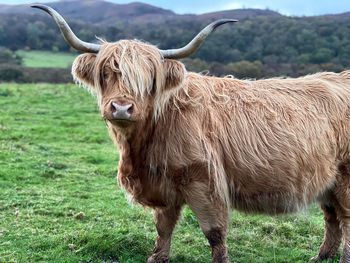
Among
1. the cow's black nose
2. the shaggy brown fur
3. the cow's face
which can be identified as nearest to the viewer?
the cow's black nose

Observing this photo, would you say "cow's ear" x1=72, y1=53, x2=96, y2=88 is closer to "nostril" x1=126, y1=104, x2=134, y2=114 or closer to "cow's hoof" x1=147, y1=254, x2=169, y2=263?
"nostril" x1=126, y1=104, x2=134, y2=114

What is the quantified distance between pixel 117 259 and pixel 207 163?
143cm

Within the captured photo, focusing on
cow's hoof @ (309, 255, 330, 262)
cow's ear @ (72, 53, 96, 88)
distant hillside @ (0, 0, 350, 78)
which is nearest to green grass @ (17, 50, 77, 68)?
distant hillside @ (0, 0, 350, 78)

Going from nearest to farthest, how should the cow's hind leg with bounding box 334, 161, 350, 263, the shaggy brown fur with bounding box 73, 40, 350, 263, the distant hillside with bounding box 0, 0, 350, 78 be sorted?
the shaggy brown fur with bounding box 73, 40, 350, 263, the cow's hind leg with bounding box 334, 161, 350, 263, the distant hillside with bounding box 0, 0, 350, 78

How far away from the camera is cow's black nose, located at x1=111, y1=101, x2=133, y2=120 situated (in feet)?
10.1

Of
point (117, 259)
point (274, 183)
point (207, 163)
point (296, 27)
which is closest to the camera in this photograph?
point (207, 163)

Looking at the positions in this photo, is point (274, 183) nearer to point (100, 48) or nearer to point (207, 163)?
point (207, 163)

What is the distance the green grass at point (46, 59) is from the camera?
35594 millimetres

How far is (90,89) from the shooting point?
3734mm

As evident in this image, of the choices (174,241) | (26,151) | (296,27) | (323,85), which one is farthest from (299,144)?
(296,27)

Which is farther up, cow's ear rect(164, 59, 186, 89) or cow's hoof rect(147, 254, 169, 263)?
cow's ear rect(164, 59, 186, 89)

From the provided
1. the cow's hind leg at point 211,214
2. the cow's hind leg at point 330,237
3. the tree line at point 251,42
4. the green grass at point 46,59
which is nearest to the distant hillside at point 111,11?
the tree line at point 251,42

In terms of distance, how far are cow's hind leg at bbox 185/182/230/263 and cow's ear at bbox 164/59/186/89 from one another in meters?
0.91

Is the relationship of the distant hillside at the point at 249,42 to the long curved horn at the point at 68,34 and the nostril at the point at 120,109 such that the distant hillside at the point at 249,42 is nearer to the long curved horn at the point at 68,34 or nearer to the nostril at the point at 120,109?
the long curved horn at the point at 68,34
